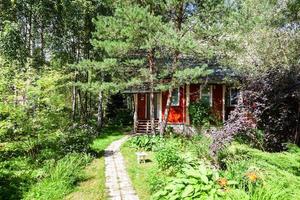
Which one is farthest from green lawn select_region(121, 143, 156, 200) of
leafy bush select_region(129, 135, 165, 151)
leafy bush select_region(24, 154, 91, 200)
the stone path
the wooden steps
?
the wooden steps

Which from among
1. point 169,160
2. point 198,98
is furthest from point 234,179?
point 198,98

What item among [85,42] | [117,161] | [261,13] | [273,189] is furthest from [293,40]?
[85,42]

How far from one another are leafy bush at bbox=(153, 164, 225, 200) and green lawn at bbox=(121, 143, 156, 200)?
9.37 ft

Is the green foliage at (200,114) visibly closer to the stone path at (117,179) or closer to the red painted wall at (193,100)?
the red painted wall at (193,100)

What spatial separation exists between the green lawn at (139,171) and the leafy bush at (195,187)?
2.86 metres

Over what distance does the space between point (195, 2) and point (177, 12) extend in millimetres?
1050

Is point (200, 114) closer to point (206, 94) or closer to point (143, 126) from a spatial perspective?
point (206, 94)

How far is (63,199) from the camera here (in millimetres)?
10258

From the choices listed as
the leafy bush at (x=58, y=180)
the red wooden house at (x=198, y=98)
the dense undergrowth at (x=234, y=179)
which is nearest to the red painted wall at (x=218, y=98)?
the red wooden house at (x=198, y=98)

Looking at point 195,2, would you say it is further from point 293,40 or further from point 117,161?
point 117,161

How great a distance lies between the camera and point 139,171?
13641mm

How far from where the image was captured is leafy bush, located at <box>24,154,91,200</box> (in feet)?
34.5

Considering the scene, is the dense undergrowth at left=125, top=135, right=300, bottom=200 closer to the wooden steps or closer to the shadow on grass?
the shadow on grass

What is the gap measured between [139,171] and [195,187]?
6.89 meters
